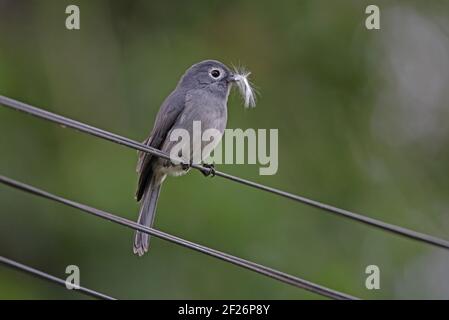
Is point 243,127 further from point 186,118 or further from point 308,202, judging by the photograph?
point 308,202

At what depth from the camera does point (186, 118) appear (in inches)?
334

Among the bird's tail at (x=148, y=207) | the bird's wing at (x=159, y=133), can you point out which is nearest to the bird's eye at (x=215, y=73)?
the bird's wing at (x=159, y=133)

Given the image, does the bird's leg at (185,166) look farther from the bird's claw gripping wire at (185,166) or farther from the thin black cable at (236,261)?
the thin black cable at (236,261)

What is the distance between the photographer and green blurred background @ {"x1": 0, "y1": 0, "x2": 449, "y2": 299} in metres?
11.3

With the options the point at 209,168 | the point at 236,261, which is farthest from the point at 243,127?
the point at 236,261

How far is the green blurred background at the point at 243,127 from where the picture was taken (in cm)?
1130

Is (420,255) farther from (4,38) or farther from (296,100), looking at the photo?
(4,38)

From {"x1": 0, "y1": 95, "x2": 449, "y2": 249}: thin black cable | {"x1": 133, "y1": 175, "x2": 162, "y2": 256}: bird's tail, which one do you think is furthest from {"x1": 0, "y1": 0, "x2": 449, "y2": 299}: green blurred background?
{"x1": 0, "y1": 95, "x2": 449, "y2": 249}: thin black cable

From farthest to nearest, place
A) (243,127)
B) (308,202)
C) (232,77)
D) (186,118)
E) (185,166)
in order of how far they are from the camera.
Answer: (243,127)
(232,77)
(186,118)
(185,166)
(308,202)

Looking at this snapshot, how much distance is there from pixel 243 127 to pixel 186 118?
349cm

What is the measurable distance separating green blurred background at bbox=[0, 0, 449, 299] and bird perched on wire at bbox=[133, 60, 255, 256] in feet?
7.81

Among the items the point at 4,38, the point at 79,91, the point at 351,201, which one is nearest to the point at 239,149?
the point at 351,201

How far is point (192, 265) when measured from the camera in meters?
11.3

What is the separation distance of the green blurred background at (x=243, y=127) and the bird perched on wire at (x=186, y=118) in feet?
7.81
